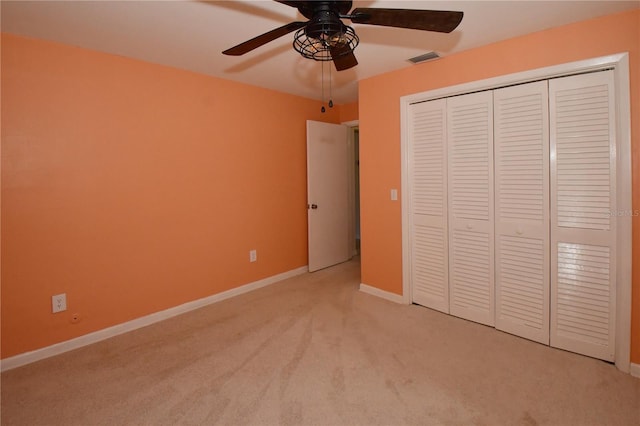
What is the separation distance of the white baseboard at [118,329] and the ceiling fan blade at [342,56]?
2497mm

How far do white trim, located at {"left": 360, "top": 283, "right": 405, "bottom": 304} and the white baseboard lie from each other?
1092 mm

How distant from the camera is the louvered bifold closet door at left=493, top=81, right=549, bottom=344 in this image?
2406mm

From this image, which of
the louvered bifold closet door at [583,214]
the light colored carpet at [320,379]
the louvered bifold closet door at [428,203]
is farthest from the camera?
the louvered bifold closet door at [428,203]

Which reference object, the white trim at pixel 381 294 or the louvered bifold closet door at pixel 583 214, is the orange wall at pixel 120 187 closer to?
the white trim at pixel 381 294

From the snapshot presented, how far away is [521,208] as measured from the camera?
252 centimetres

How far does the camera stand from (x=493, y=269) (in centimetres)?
270

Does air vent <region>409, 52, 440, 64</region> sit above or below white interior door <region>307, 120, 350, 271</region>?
above

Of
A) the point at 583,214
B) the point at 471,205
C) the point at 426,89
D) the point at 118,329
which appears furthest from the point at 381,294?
the point at 118,329

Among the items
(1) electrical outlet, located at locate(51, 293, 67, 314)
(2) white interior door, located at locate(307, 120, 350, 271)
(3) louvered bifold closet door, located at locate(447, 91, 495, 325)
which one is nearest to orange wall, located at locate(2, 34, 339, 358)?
(1) electrical outlet, located at locate(51, 293, 67, 314)

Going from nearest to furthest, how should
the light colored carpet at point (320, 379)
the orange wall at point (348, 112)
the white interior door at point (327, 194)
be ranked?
1. the light colored carpet at point (320, 379)
2. the white interior door at point (327, 194)
3. the orange wall at point (348, 112)

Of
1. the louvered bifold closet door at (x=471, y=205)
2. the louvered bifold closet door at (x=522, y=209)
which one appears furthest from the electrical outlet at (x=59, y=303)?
the louvered bifold closet door at (x=522, y=209)

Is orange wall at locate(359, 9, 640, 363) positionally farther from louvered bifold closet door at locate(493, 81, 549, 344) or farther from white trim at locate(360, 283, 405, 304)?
louvered bifold closet door at locate(493, 81, 549, 344)

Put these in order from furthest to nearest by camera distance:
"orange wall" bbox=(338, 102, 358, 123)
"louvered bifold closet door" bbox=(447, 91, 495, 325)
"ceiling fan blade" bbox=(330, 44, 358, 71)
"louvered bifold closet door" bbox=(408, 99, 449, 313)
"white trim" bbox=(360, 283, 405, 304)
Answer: "orange wall" bbox=(338, 102, 358, 123)
"white trim" bbox=(360, 283, 405, 304)
"louvered bifold closet door" bbox=(408, 99, 449, 313)
"louvered bifold closet door" bbox=(447, 91, 495, 325)
"ceiling fan blade" bbox=(330, 44, 358, 71)

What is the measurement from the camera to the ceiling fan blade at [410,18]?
4.44 feet
